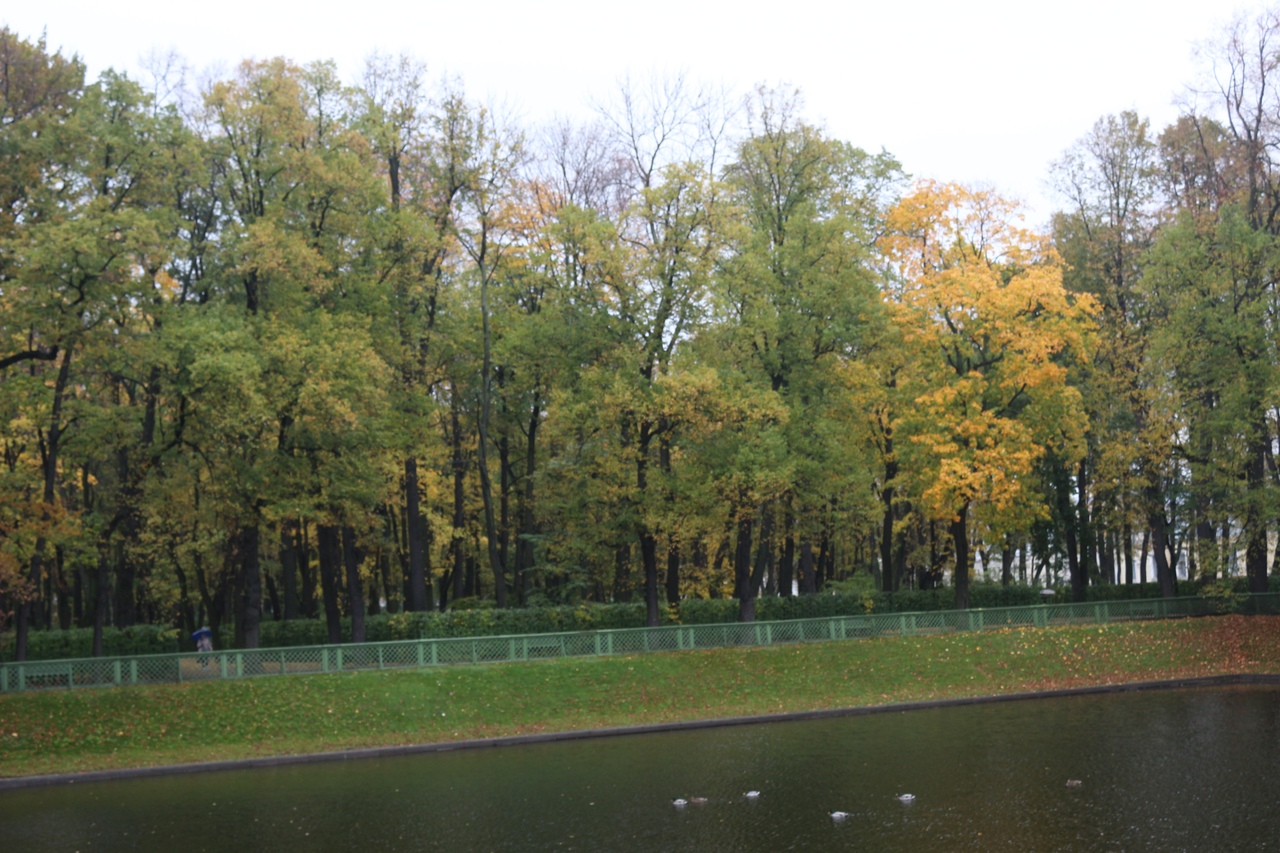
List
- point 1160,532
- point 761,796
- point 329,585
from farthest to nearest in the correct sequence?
point 1160,532
point 329,585
point 761,796

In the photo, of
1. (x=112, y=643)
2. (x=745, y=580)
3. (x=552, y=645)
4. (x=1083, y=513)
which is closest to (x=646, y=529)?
(x=745, y=580)

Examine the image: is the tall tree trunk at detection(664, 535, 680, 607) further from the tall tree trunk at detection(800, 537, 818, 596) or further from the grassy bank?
the tall tree trunk at detection(800, 537, 818, 596)

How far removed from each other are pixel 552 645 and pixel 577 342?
975 centimetres

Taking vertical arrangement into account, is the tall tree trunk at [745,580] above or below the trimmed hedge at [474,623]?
above

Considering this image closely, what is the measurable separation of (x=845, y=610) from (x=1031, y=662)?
886 centimetres

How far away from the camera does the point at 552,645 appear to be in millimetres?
31328

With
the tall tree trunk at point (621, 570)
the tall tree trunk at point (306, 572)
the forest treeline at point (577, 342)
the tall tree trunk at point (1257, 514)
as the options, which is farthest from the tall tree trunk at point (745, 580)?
the tall tree trunk at point (306, 572)

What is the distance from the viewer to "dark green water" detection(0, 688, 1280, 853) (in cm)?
Result: 1465

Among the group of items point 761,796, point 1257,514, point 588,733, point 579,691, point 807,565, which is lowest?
point 588,733

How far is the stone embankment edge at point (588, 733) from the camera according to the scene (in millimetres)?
22469

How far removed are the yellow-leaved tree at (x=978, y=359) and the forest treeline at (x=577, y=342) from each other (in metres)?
0.15

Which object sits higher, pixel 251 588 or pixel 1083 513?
pixel 1083 513

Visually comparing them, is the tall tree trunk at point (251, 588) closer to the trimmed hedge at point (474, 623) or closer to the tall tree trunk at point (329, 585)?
the tall tree trunk at point (329, 585)

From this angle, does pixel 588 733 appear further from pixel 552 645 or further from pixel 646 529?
pixel 646 529
